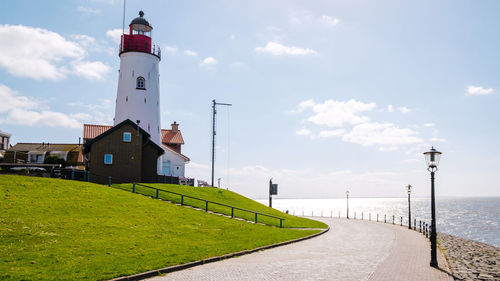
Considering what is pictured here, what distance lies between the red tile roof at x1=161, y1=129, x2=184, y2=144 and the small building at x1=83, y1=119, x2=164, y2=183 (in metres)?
17.3

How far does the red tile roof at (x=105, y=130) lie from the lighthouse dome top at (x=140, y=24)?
46.4 feet

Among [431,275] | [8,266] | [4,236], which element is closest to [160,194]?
[4,236]

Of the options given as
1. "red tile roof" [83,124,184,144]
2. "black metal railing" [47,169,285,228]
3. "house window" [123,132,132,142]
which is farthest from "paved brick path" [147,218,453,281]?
"red tile roof" [83,124,184,144]

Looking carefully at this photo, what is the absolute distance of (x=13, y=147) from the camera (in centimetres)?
6588

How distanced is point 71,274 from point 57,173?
22605 millimetres

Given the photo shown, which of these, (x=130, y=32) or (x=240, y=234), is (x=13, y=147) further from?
(x=240, y=234)

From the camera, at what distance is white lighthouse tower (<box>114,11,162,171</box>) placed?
45312mm

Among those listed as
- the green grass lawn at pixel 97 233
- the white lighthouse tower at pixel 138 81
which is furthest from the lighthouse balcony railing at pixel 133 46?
the green grass lawn at pixel 97 233

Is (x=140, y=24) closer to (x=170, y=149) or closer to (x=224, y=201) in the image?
(x=170, y=149)

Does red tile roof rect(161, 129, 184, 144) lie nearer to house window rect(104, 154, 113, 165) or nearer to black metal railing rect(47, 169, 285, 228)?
house window rect(104, 154, 113, 165)

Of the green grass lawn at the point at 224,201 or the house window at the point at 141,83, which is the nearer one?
the green grass lawn at the point at 224,201

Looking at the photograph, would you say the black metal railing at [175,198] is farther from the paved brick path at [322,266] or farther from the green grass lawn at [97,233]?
the paved brick path at [322,266]

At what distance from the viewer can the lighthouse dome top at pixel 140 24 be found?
152ft

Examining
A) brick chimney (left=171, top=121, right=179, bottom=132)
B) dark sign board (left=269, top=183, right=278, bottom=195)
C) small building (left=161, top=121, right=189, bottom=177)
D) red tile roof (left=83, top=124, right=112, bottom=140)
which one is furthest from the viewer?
brick chimney (left=171, top=121, right=179, bottom=132)
